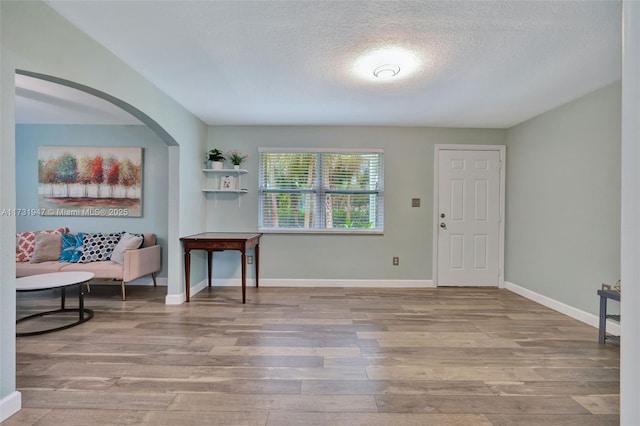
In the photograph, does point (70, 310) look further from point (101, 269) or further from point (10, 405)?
point (10, 405)

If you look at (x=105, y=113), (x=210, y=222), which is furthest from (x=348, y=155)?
(x=105, y=113)

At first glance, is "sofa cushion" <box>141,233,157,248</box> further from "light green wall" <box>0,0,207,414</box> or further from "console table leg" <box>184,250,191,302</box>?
"light green wall" <box>0,0,207,414</box>

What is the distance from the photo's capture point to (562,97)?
119 inches

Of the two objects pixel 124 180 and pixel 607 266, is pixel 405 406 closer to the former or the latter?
pixel 607 266

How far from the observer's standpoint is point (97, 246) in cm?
381

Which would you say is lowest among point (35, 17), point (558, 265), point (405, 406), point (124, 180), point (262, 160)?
point (405, 406)

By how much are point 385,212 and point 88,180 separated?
14.0 ft

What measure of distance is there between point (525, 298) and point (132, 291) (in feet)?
16.8

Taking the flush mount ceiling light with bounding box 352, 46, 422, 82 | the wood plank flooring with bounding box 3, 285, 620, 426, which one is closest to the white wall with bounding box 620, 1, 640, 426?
the wood plank flooring with bounding box 3, 285, 620, 426

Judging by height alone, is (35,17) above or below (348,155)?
above

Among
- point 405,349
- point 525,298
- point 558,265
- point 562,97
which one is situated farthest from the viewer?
point 525,298

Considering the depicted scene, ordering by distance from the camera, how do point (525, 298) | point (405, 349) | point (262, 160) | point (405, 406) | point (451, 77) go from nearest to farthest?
point (405, 406) < point (405, 349) < point (451, 77) < point (525, 298) < point (262, 160)

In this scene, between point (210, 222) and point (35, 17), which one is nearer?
point (35, 17)

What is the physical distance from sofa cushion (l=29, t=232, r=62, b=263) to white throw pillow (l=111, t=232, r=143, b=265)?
2.43 feet
